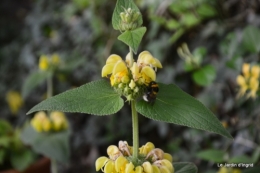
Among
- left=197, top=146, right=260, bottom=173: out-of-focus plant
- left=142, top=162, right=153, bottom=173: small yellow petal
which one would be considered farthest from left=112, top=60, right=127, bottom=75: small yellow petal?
left=197, top=146, right=260, bottom=173: out-of-focus plant

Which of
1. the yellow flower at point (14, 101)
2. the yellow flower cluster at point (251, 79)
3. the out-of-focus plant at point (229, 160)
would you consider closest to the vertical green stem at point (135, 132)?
the out-of-focus plant at point (229, 160)

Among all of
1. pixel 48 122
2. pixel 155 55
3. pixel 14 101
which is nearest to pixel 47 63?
pixel 48 122

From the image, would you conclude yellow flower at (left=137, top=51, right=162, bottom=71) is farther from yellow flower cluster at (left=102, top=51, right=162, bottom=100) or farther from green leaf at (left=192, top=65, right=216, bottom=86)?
green leaf at (left=192, top=65, right=216, bottom=86)

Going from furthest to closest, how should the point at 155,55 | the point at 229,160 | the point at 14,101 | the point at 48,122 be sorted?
the point at 14,101 → the point at 155,55 → the point at 48,122 → the point at 229,160

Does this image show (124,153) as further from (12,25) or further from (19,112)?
(12,25)

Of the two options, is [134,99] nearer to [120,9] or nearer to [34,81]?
[120,9]

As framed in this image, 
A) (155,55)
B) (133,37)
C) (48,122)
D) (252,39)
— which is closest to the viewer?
(133,37)

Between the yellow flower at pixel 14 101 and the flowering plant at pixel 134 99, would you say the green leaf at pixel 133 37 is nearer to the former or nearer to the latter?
the flowering plant at pixel 134 99
